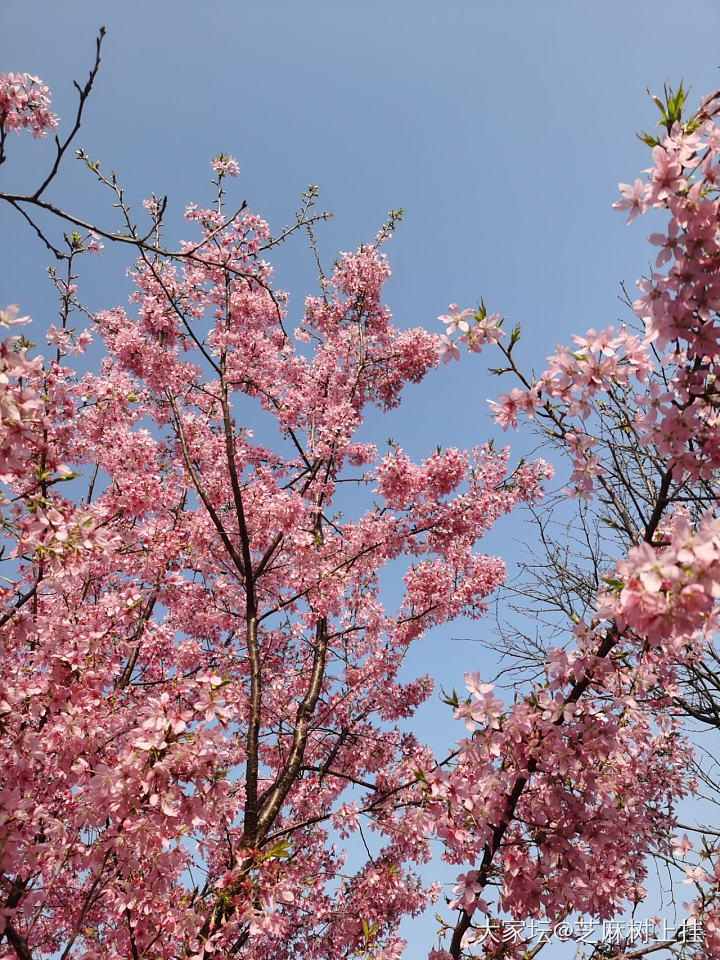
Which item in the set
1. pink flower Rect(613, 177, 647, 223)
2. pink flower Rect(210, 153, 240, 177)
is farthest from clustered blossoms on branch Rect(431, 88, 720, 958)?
pink flower Rect(210, 153, 240, 177)

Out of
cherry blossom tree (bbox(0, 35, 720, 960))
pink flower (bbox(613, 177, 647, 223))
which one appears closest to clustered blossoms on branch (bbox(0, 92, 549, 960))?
cherry blossom tree (bbox(0, 35, 720, 960))

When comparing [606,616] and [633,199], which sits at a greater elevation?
[633,199]

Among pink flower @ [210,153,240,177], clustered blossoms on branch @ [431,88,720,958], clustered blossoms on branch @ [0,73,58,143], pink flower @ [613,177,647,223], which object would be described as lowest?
clustered blossoms on branch @ [431,88,720,958]

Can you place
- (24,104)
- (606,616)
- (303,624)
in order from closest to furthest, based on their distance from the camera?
(606,616)
(24,104)
(303,624)

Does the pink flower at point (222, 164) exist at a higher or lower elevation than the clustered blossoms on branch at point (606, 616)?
higher

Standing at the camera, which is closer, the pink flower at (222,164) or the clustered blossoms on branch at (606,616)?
the clustered blossoms on branch at (606,616)

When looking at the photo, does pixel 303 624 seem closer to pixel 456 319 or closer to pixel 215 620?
pixel 215 620

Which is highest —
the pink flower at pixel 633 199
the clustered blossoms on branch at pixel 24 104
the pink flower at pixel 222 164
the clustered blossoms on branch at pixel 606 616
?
the pink flower at pixel 222 164

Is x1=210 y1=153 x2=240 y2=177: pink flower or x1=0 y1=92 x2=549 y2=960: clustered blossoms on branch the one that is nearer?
x1=0 y1=92 x2=549 y2=960: clustered blossoms on branch

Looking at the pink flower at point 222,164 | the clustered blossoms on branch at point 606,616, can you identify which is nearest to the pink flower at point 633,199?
the clustered blossoms on branch at point 606,616

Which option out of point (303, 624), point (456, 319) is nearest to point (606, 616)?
point (456, 319)

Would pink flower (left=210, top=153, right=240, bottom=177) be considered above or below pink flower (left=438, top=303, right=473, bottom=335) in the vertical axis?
above

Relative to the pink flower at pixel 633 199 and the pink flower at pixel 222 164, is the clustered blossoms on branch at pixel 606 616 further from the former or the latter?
the pink flower at pixel 222 164

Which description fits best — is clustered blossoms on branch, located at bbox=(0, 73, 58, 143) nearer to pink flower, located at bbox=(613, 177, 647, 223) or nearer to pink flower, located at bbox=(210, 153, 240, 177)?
pink flower, located at bbox=(210, 153, 240, 177)
